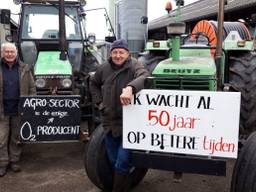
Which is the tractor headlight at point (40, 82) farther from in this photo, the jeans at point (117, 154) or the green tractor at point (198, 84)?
the jeans at point (117, 154)

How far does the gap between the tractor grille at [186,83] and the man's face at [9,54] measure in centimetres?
200

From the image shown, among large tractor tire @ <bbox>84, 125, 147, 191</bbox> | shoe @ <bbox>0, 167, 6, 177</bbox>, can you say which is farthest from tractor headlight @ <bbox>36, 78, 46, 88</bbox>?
large tractor tire @ <bbox>84, 125, 147, 191</bbox>

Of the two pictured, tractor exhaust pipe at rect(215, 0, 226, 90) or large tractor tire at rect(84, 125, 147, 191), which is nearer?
tractor exhaust pipe at rect(215, 0, 226, 90)

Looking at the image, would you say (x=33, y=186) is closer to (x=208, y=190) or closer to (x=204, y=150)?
(x=208, y=190)

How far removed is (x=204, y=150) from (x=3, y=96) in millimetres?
2848

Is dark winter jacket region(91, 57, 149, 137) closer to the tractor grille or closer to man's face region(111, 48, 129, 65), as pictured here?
man's face region(111, 48, 129, 65)

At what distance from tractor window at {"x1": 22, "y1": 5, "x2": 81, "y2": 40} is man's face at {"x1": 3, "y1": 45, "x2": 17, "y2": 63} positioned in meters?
1.92

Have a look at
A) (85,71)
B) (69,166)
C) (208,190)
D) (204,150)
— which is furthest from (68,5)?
(204,150)

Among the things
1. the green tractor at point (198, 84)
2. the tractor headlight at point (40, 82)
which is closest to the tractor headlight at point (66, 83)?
the tractor headlight at point (40, 82)

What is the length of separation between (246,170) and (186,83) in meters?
1.07

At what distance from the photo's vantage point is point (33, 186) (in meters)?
4.83

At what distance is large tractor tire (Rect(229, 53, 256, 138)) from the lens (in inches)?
199

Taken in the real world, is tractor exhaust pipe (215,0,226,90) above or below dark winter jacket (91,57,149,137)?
above

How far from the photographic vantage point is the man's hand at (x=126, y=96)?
351 cm
